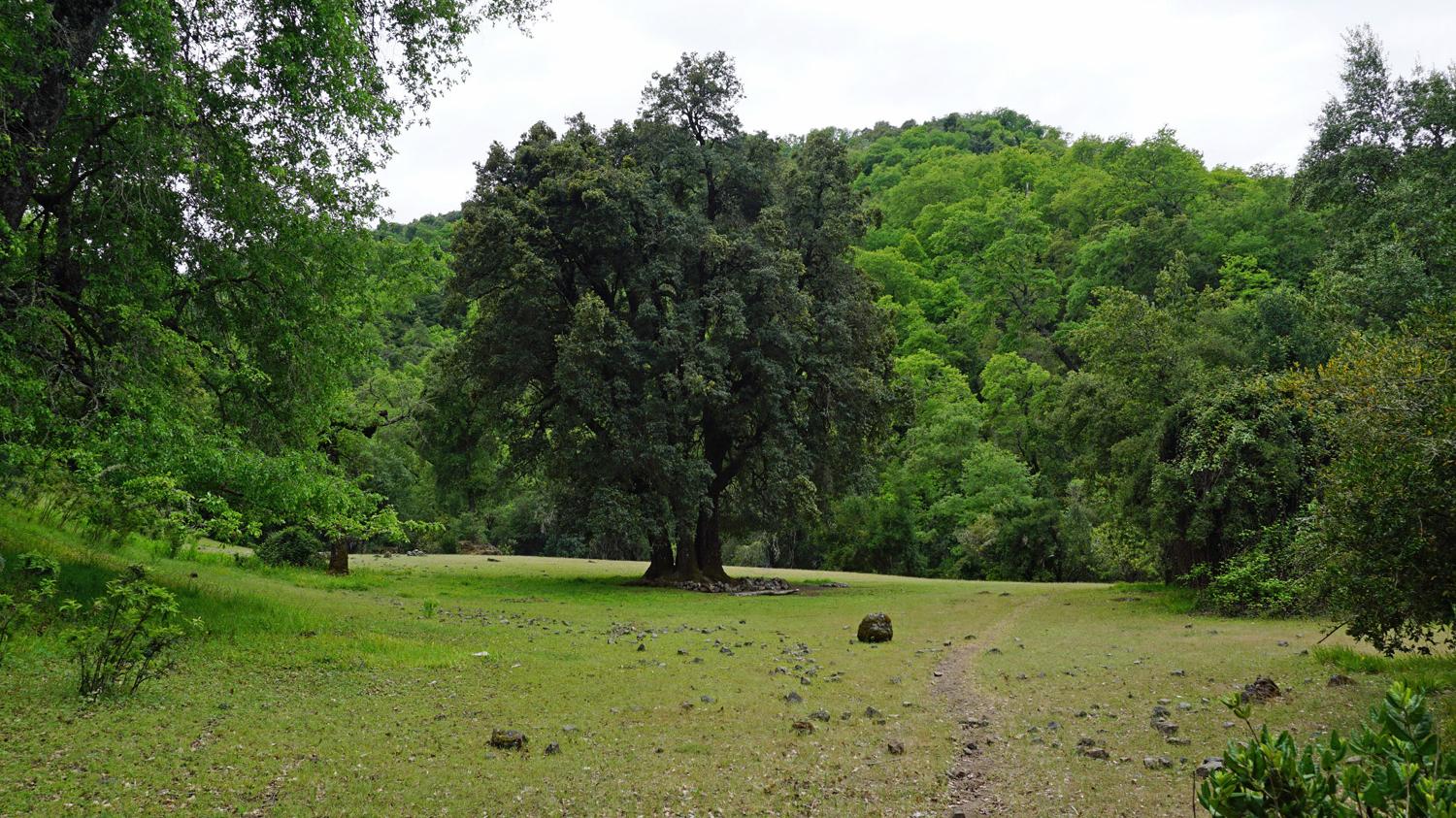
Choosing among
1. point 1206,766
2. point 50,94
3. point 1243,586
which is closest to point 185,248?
point 50,94

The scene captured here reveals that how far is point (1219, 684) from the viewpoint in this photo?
11367 mm

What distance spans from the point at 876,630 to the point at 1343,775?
1467 centimetres

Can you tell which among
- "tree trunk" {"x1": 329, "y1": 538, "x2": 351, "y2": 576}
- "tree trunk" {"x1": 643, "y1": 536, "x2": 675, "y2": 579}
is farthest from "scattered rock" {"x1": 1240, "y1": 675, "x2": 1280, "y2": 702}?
"tree trunk" {"x1": 329, "y1": 538, "x2": 351, "y2": 576}

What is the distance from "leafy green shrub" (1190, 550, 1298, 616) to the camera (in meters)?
18.7

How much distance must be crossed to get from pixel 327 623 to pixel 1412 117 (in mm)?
34864

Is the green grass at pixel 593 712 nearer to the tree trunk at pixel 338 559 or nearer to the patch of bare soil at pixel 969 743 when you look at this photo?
the patch of bare soil at pixel 969 743

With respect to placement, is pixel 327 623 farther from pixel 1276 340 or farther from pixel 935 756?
pixel 1276 340

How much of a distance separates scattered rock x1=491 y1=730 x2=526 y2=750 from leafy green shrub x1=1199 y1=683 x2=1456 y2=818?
665 centimetres

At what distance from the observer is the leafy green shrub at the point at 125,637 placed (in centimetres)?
840

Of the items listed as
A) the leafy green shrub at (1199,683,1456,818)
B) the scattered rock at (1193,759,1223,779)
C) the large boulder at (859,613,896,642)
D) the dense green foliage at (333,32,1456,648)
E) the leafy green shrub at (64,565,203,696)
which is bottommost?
the large boulder at (859,613,896,642)

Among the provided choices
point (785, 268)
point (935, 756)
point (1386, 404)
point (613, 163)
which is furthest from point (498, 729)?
point (613, 163)

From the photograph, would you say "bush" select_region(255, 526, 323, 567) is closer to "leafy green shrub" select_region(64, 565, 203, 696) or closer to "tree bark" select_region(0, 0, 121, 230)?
"tree bark" select_region(0, 0, 121, 230)

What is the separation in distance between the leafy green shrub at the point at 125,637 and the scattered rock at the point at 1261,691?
12.4 m

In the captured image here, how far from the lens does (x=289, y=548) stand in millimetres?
27188
